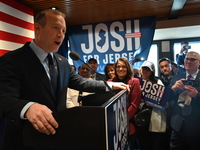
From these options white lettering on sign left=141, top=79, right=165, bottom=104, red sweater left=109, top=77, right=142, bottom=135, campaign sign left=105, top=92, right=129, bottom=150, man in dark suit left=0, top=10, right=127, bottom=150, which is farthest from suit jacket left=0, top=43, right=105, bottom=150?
white lettering on sign left=141, top=79, right=165, bottom=104

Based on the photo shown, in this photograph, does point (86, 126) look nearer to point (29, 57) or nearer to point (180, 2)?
point (29, 57)

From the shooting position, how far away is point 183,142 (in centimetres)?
208

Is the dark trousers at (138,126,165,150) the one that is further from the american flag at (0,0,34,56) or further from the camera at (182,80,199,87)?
the american flag at (0,0,34,56)

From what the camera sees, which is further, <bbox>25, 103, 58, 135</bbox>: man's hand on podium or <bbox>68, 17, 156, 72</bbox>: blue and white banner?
<bbox>68, 17, 156, 72</bbox>: blue and white banner

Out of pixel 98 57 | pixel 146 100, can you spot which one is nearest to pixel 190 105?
pixel 146 100

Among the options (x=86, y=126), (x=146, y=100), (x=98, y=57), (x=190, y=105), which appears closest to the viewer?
(x=86, y=126)

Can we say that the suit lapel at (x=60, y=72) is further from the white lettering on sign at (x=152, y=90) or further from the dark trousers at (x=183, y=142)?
the dark trousers at (x=183, y=142)

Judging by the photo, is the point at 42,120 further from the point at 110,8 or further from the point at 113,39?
the point at 113,39

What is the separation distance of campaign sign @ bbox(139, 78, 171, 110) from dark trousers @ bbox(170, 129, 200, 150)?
0.39 metres

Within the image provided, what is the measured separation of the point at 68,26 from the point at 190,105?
106 inches

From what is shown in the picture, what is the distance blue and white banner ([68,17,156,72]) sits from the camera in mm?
3143

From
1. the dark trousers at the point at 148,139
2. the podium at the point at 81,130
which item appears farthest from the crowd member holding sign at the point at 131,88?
the podium at the point at 81,130

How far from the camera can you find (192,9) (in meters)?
2.79

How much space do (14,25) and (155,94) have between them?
1.92m
